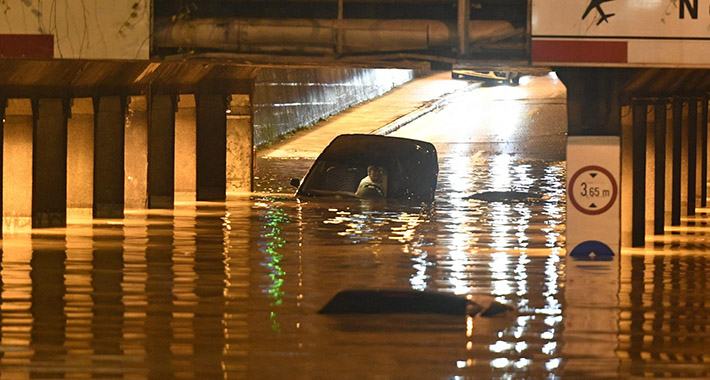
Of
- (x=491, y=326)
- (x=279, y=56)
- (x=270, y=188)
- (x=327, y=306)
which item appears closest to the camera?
(x=491, y=326)

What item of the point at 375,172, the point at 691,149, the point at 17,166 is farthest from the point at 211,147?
the point at 691,149

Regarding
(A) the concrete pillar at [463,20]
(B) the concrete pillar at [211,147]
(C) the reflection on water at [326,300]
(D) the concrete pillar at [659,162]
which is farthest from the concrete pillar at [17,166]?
(D) the concrete pillar at [659,162]

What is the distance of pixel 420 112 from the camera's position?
5000 cm

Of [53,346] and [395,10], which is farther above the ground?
[395,10]

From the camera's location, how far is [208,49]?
17.3 m

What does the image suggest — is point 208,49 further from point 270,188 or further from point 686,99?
point 270,188

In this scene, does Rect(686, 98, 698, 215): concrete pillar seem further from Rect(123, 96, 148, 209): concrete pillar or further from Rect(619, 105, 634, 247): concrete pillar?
Rect(123, 96, 148, 209): concrete pillar

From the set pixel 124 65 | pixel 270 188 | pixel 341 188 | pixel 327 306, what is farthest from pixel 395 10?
pixel 270 188

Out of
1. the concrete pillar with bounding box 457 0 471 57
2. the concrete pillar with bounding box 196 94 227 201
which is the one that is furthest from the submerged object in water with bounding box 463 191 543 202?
the concrete pillar with bounding box 457 0 471 57

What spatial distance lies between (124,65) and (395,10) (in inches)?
278

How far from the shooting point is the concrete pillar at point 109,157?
2352 centimetres

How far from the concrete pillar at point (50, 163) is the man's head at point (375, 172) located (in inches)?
239

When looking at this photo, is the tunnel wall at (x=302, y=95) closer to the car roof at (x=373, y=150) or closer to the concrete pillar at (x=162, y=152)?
the concrete pillar at (x=162, y=152)

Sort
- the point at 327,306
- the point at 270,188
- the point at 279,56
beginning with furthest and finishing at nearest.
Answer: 1. the point at 270,188
2. the point at 279,56
3. the point at 327,306
